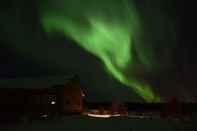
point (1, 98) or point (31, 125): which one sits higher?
point (1, 98)

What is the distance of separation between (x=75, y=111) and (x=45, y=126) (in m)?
10.2

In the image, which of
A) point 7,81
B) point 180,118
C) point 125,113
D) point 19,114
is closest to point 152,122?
point 180,118

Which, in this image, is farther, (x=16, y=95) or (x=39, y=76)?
(x=39, y=76)

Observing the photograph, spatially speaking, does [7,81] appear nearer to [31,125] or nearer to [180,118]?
[31,125]

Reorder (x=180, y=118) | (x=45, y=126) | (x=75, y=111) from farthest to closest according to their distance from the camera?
(x=75, y=111)
(x=180, y=118)
(x=45, y=126)

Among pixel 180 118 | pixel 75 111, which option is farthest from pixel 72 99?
pixel 180 118

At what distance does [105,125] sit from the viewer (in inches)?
1147

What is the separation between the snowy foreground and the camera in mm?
27219

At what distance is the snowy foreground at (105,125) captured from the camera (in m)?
27.2

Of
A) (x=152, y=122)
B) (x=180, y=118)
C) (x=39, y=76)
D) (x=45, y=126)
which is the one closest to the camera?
(x=45, y=126)

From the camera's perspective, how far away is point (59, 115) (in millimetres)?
36594

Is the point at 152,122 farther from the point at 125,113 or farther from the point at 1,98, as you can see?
the point at 1,98

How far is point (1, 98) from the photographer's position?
122 feet

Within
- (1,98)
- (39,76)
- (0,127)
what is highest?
(39,76)
